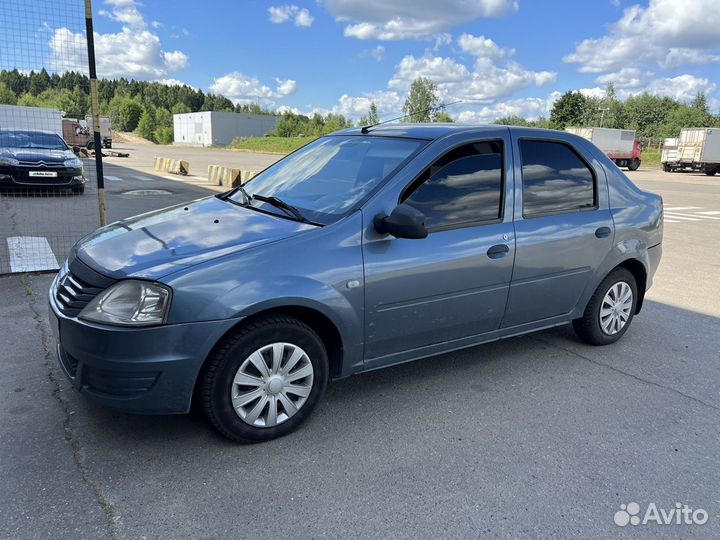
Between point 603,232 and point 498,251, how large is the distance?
3.85 feet

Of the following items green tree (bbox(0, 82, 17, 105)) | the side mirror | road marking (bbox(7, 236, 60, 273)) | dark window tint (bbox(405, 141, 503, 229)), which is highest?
green tree (bbox(0, 82, 17, 105))

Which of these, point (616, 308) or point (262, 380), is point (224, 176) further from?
point (262, 380)

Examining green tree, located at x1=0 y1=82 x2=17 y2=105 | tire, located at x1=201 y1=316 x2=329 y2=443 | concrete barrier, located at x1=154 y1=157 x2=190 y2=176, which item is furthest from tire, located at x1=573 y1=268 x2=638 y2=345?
concrete barrier, located at x1=154 y1=157 x2=190 y2=176

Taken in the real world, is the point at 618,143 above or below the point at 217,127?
below

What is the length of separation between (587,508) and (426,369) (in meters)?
1.68

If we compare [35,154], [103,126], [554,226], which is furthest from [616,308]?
[103,126]

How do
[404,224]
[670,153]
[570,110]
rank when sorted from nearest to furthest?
1. [404,224]
2. [670,153]
3. [570,110]

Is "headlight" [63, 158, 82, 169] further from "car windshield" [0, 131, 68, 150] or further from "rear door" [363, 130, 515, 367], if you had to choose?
"rear door" [363, 130, 515, 367]

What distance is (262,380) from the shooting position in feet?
9.95

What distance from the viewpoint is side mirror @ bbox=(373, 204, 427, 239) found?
3.14m

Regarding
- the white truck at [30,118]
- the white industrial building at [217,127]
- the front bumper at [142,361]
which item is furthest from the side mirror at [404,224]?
the white industrial building at [217,127]

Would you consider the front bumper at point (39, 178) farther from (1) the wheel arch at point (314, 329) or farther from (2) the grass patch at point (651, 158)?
(2) the grass patch at point (651, 158)

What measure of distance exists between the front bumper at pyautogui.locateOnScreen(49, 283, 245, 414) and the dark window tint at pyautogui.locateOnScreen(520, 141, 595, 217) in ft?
7.78

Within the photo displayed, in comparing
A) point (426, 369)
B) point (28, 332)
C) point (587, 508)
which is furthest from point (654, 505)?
point (28, 332)
